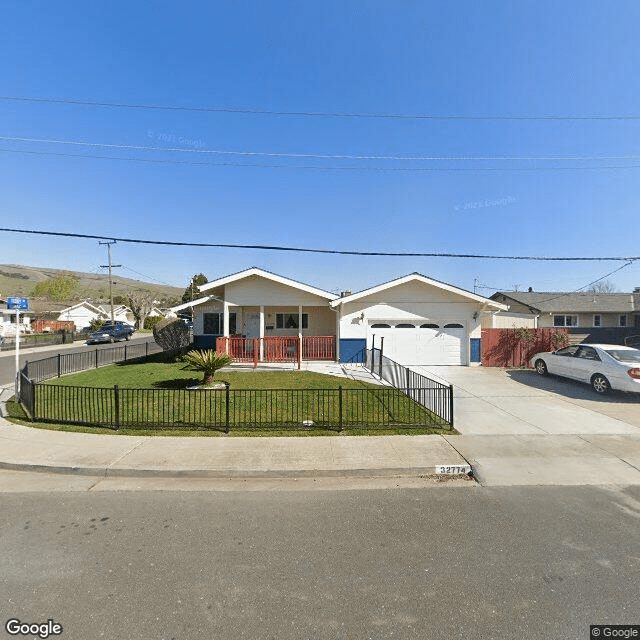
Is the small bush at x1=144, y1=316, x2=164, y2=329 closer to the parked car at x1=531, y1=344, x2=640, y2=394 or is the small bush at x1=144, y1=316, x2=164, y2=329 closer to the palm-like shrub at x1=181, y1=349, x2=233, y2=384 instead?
the palm-like shrub at x1=181, y1=349, x2=233, y2=384

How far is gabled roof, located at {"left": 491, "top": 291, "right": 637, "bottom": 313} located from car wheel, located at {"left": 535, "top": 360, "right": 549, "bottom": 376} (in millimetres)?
16393

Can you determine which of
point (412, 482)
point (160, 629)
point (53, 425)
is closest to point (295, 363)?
point (53, 425)

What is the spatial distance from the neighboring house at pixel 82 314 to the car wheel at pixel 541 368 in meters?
59.3

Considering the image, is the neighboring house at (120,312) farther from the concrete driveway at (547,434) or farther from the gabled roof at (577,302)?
the concrete driveway at (547,434)

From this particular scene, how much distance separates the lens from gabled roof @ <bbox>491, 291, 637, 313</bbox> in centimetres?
2862

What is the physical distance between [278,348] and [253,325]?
3.82 m

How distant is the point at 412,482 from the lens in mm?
4926

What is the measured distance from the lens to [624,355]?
34.1 feet

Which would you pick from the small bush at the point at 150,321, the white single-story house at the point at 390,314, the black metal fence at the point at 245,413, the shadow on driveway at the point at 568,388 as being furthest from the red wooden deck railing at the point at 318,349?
the small bush at the point at 150,321

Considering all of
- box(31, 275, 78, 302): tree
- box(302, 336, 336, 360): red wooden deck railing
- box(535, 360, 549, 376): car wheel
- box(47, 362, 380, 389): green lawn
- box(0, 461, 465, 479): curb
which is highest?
box(31, 275, 78, 302): tree

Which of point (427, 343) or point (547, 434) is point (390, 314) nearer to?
point (427, 343)

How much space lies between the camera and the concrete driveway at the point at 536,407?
725 cm

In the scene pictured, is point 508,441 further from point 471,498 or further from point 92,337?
point 92,337

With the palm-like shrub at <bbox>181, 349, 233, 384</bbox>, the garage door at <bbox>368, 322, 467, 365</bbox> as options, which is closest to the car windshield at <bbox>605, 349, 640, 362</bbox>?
the garage door at <bbox>368, 322, 467, 365</bbox>
